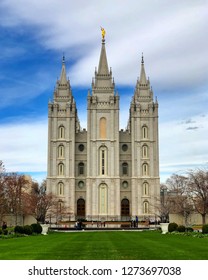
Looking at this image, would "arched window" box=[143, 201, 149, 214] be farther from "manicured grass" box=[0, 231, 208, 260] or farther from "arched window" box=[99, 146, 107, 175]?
"manicured grass" box=[0, 231, 208, 260]

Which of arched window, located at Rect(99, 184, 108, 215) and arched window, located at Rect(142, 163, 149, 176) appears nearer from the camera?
arched window, located at Rect(99, 184, 108, 215)

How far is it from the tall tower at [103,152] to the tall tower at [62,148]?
3342mm

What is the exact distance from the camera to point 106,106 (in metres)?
102

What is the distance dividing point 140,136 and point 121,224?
24.4 metres

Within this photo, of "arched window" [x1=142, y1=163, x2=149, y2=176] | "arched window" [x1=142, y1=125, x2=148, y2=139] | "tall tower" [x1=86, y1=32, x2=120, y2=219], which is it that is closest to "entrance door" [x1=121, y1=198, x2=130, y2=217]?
"tall tower" [x1=86, y1=32, x2=120, y2=219]

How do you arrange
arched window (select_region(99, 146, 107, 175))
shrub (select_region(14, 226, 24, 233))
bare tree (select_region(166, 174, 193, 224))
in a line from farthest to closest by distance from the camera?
1. arched window (select_region(99, 146, 107, 175))
2. bare tree (select_region(166, 174, 193, 224))
3. shrub (select_region(14, 226, 24, 233))

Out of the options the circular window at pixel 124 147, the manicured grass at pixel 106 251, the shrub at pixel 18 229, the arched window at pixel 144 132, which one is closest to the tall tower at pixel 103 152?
the circular window at pixel 124 147

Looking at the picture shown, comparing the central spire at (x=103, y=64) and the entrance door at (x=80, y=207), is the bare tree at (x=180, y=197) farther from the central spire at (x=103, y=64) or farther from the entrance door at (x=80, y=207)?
the central spire at (x=103, y=64)

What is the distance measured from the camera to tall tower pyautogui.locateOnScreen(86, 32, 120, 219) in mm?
99562

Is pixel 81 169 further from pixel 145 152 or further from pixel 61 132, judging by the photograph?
pixel 145 152

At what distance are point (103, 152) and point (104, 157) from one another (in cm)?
101
